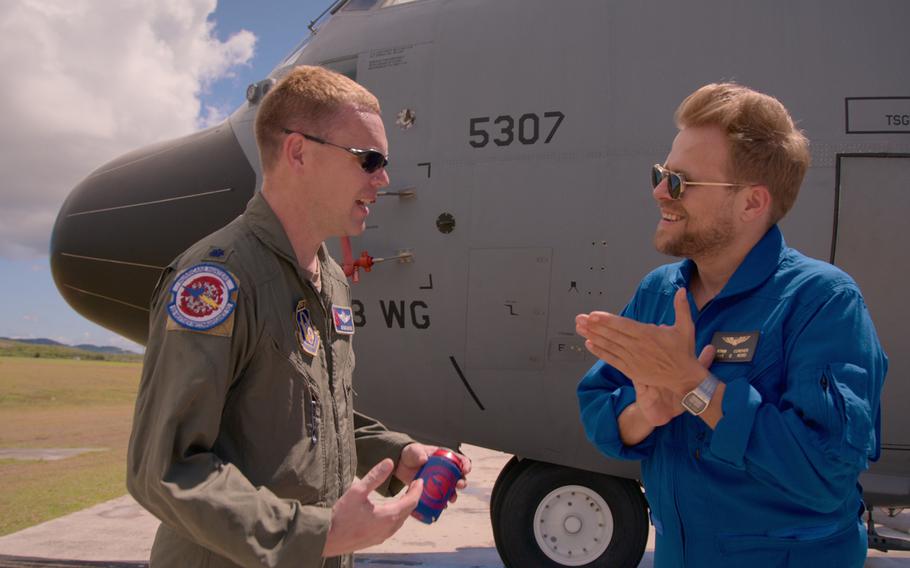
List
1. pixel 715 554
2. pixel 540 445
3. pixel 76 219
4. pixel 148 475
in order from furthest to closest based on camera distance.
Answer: pixel 76 219 < pixel 540 445 < pixel 715 554 < pixel 148 475

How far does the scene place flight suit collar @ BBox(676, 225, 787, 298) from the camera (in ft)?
6.08

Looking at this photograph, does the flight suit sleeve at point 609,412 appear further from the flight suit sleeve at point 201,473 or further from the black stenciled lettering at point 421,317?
the black stenciled lettering at point 421,317

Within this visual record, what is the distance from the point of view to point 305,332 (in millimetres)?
1755

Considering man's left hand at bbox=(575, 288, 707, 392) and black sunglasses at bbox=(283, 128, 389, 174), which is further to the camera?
black sunglasses at bbox=(283, 128, 389, 174)

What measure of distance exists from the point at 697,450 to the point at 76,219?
4.79 metres

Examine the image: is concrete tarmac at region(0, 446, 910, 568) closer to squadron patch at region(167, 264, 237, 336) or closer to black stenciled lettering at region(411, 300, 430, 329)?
black stenciled lettering at region(411, 300, 430, 329)

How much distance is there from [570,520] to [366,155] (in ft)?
10.8

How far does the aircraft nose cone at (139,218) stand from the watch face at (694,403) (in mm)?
3697

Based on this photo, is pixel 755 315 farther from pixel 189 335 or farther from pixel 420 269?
pixel 420 269

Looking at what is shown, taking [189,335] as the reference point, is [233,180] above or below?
above

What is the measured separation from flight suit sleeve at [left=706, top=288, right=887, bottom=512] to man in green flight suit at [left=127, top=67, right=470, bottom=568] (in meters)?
0.75

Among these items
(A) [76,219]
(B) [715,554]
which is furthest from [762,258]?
(A) [76,219]

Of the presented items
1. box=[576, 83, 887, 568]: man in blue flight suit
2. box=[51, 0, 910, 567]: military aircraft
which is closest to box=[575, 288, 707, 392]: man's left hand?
box=[576, 83, 887, 568]: man in blue flight suit

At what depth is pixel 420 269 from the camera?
4.42 metres
